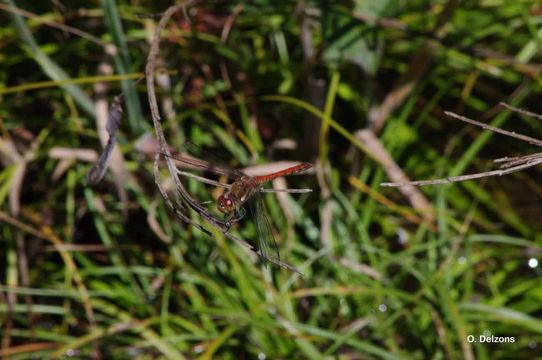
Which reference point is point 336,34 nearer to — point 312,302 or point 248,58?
point 248,58

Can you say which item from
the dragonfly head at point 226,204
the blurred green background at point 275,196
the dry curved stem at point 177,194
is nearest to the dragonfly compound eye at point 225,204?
the dragonfly head at point 226,204

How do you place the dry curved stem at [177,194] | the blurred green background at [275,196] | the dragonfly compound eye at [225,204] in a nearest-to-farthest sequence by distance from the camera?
the dry curved stem at [177,194] → the dragonfly compound eye at [225,204] → the blurred green background at [275,196]

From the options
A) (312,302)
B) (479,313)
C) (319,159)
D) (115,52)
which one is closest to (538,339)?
(479,313)

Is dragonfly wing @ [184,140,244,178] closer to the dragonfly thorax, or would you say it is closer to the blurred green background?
the dragonfly thorax

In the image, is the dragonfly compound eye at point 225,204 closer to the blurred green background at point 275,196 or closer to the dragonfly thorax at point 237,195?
the dragonfly thorax at point 237,195

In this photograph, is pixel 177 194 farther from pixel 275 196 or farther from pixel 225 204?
pixel 275 196

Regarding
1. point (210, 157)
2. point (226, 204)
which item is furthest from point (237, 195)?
point (210, 157)

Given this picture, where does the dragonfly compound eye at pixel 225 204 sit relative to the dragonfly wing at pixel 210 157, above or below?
below

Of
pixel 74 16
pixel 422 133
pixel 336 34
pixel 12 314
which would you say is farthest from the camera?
pixel 422 133
